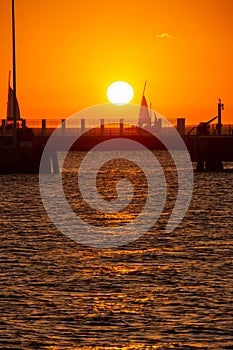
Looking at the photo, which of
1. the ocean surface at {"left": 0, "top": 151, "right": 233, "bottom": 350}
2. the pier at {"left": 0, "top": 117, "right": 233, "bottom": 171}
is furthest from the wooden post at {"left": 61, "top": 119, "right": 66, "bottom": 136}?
the ocean surface at {"left": 0, "top": 151, "right": 233, "bottom": 350}

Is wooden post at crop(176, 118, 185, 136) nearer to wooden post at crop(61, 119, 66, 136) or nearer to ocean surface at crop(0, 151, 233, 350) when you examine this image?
wooden post at crop(61, 119, 66, 136)

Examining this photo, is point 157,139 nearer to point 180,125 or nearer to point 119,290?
point 180,125

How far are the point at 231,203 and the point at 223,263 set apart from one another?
1257 inches

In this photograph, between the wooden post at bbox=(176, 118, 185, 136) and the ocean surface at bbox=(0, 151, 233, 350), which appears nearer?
the ocean surface at bbox=(0, 151, 233, 350)

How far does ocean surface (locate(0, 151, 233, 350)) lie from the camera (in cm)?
2533

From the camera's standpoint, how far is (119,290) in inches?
1219

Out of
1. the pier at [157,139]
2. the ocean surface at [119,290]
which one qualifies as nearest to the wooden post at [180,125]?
the pier at [157,139]

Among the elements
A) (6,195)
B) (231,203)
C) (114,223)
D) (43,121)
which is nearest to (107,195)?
(6,195)

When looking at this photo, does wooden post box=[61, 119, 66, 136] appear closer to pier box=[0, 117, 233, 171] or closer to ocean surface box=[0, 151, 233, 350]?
pier box=[0, 117, 233, 171]

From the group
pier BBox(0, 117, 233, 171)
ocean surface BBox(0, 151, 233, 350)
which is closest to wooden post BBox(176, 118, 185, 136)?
pier BBox(0, 117, 233, 171)

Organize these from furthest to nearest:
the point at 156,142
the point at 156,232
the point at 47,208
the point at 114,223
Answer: the point at 156,142 < the point at 47,208 < the point at 114,223 < the point at 156,232

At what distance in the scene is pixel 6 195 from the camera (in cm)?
7700

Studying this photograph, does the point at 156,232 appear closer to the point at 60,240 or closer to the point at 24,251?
the point at 60,240

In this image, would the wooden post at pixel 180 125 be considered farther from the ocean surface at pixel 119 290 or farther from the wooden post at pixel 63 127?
the ocean surface at pixel 119 290
